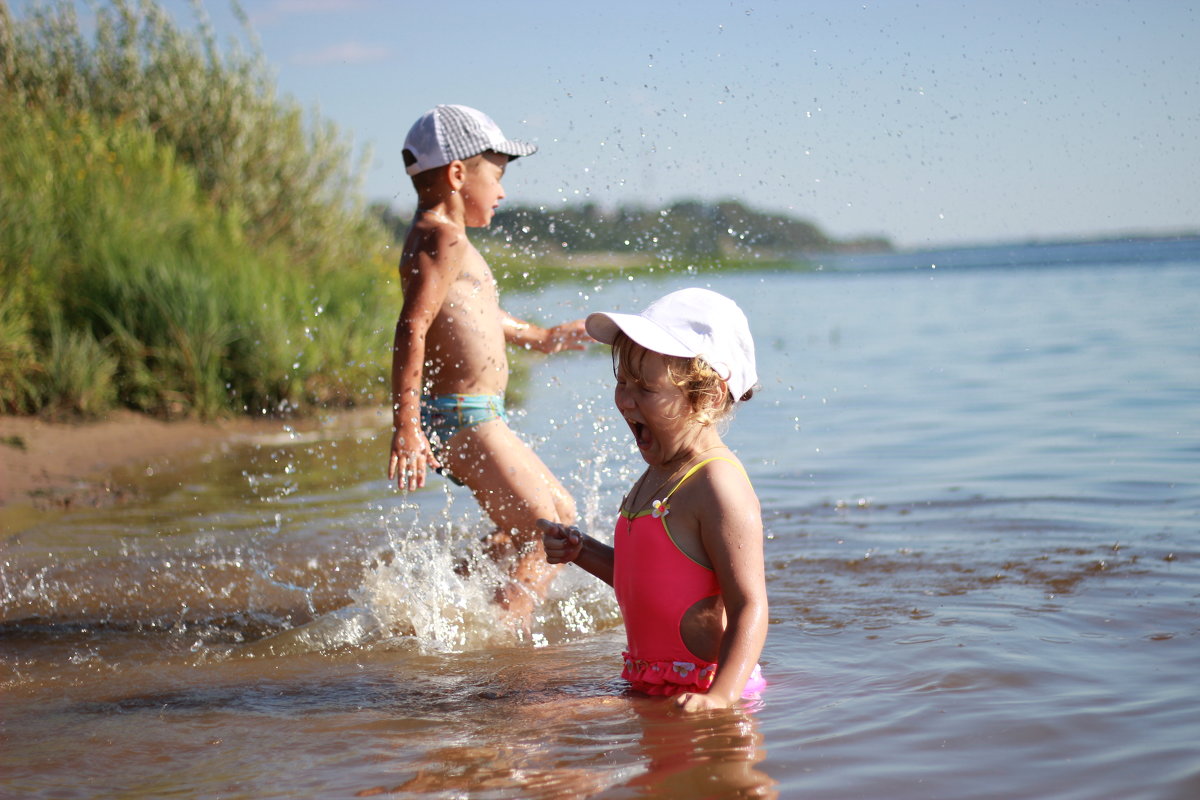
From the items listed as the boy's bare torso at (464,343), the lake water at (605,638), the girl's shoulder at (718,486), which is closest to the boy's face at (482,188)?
the boy's bare torso at (464,343)

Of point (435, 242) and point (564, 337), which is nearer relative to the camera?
point (435, 242)

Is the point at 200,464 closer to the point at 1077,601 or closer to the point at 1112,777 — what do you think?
the point at 1077,601

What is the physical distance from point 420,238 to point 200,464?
15.1ft

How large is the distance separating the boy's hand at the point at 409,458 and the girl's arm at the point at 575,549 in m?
0.98

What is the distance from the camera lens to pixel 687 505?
295 centimetres

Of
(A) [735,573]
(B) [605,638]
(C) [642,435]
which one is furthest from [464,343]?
(A) [735,573]

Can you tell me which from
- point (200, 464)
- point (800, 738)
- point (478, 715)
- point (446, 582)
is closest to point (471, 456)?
point (446, 582)

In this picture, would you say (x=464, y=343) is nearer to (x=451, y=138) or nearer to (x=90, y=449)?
(x=451, y=138)

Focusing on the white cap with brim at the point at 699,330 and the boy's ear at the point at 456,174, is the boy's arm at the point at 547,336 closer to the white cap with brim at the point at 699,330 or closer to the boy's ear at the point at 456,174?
the boy's ear at the point at 456,174

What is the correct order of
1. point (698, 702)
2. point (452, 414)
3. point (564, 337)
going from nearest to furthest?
point (698, 702) → point (452, 414) → point (564, 337)

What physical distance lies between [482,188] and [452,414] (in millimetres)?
858

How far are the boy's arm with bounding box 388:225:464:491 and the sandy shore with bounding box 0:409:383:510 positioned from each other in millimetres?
3550

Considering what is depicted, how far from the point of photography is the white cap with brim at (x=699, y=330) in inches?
114

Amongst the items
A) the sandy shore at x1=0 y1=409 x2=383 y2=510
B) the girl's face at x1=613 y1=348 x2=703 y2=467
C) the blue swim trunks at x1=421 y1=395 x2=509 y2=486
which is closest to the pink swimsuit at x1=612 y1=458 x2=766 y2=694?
the girl's face at x1=613 y1=348 x2=703 y2=467
